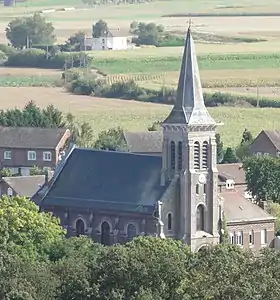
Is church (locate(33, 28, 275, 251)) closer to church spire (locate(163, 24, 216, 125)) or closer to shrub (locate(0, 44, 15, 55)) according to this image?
church spire (locate(163, 24, 216, 125))

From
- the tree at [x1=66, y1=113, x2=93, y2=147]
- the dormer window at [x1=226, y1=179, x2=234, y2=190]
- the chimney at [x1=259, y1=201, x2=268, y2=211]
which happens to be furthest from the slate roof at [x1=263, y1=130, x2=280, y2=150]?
the chimney at [x1=259, y1=201, x2=268, y2=211]

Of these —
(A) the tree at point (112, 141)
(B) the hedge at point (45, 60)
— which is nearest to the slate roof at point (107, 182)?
(A) the tree at point (112, 141)

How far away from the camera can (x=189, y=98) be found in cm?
6900

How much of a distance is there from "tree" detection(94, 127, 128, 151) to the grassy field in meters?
9.05

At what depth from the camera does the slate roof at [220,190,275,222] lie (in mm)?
73875

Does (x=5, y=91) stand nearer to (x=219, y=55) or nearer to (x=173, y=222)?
(x=219, y=55)

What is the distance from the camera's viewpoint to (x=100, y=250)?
59.4 m

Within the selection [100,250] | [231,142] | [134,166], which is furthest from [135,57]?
[100,250]

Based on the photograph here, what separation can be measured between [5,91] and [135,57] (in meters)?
33.8

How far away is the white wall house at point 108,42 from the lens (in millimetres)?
183250

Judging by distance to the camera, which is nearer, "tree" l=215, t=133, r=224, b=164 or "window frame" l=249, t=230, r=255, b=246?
"window frame" l=249, t=230, r=255, b=246

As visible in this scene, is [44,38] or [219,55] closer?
[219,55]

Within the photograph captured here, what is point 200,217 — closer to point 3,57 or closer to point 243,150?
point 243,150

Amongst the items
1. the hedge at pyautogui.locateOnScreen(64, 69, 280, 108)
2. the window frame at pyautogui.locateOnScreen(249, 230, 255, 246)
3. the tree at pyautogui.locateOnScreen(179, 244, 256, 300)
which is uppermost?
the tree at pyautogui.locateOnScreen(179, 244, 256, 300)
